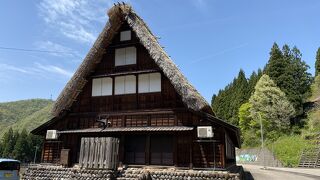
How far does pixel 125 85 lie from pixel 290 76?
3715 centimetres

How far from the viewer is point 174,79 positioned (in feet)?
48.8

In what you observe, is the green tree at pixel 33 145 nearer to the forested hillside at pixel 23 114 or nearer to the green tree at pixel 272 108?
the forested hillside at pixel 23 114

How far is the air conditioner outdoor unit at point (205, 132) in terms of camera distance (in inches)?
557

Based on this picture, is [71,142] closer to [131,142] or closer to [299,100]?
[131,142]

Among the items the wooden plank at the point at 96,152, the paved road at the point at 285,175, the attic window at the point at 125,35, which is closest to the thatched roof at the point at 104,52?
the attic window at the point at 125,35

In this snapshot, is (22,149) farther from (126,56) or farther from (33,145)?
(126,56)

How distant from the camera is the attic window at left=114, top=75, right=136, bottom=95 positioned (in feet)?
55.3

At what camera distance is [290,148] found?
3781 centimetres

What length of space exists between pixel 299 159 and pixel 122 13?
28.4 m

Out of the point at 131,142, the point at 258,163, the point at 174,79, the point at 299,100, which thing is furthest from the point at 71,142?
the point at 299,100

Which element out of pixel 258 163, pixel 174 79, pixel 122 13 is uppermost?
pixel 122 13

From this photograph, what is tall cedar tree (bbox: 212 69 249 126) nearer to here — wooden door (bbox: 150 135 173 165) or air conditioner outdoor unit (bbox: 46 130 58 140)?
wooden door (bbox: 150 135 173 165)

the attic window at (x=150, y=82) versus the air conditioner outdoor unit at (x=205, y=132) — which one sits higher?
the attic window at (x=150, y=82)

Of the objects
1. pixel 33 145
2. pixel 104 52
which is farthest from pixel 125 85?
pixel 33 145
